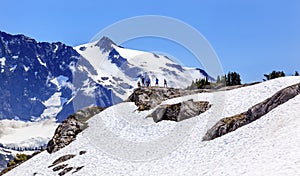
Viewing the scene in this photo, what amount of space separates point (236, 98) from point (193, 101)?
5007mm

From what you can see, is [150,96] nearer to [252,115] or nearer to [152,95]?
[152,95]

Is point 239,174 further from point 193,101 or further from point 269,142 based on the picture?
point 193,101

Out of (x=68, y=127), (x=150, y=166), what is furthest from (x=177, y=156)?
(x=68, y=127)

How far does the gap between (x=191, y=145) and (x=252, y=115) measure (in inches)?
225

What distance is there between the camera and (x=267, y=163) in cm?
2306

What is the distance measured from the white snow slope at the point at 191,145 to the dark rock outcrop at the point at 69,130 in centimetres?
144

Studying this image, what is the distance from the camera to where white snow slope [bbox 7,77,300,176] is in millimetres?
24734

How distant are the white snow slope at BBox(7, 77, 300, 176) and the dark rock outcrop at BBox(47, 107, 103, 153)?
4.71 ft

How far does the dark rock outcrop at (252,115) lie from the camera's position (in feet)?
114

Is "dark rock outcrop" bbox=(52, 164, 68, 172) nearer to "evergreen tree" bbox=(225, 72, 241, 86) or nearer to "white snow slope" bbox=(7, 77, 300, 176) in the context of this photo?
"white snow slope" bbox=(7, 77, 300, 176)

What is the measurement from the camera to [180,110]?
147 ft

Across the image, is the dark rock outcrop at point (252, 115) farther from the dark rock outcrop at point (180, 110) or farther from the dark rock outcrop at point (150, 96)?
the dark rock outcrop at point (150, 96)

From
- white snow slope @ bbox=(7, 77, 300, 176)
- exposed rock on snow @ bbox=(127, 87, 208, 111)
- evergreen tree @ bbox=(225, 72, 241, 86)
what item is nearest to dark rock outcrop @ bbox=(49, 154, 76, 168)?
white snow slope @ bbox=(7, 77, 300, 176)

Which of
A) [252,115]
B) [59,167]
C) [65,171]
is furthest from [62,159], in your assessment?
[252,115]
